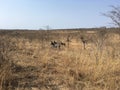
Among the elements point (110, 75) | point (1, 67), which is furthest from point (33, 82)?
point (110, 75)

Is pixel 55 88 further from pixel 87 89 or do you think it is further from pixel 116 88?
pixel 116 88

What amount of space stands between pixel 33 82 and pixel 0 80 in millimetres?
1101

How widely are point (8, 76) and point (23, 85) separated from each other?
17.2 inches

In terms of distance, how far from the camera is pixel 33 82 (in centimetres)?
759

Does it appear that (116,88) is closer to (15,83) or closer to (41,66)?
(15,83)

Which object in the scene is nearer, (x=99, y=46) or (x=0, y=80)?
(x=0, y=80)

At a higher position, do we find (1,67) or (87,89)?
(1,67)

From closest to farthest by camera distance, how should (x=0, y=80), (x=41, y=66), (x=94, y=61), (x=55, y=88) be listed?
(x=0, y=80) < (x=55, y=88) < (x=94, y=61) < (x=41, y=66)

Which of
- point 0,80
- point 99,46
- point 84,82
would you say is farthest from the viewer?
point 99,46

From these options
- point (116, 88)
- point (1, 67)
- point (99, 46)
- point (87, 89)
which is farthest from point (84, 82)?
point (99, 46)

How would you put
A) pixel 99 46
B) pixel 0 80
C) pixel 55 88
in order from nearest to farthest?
pixel 0 80 < pixel 55 88 < pixel 99 46

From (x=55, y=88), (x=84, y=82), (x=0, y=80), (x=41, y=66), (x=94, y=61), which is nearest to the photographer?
(x=0, y=80)

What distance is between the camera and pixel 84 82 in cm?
770

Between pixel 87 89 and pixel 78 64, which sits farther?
pixel 78 64
